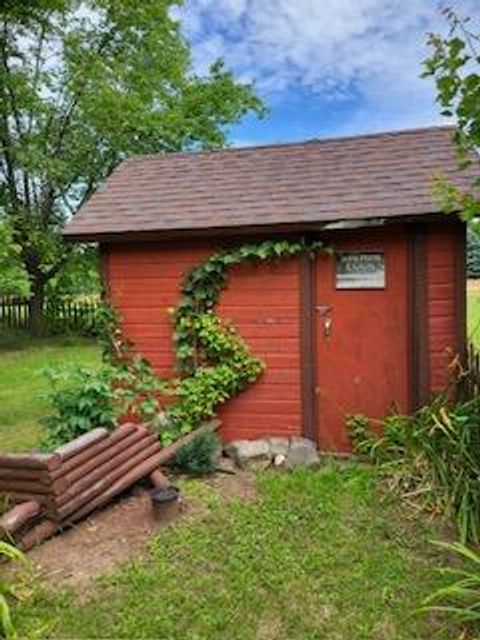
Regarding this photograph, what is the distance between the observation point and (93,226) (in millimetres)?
7598

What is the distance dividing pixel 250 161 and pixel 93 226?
6.89ft

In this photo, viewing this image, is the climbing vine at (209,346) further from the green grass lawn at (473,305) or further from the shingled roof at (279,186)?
the green grass lawn at (473,305)

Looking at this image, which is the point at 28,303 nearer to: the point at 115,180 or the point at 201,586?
the point at 115,180

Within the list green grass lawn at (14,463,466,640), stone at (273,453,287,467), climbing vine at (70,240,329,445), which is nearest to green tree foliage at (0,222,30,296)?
climbing vine at (70,240,329,445)

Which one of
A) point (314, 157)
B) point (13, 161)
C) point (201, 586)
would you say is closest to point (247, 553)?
point (201, 586)

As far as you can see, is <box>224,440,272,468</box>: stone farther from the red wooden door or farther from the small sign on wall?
the small sign on wall

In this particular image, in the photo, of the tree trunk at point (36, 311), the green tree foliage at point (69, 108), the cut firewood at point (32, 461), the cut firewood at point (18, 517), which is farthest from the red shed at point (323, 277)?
the tree trunk at point (36, 311)

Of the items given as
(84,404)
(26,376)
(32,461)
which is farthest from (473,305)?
(32,461)

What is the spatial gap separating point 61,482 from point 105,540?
54 cm

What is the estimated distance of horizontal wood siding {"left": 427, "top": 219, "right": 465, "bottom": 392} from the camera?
672 cm

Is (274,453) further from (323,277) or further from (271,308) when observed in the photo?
(323,277)

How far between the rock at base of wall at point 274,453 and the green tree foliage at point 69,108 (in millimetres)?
12551

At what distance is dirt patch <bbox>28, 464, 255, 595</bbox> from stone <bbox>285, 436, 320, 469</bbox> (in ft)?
2.06

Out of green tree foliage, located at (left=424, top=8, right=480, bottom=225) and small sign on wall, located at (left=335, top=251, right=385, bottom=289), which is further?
small sign on wall, located at (left=335, top=251, right=385, bottom=289)
